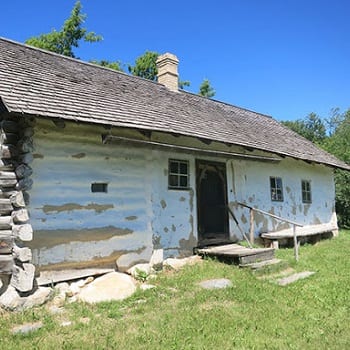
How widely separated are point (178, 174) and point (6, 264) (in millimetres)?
4493

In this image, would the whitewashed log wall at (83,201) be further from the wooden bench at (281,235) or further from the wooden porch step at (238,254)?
the wooden bench at (281,235)

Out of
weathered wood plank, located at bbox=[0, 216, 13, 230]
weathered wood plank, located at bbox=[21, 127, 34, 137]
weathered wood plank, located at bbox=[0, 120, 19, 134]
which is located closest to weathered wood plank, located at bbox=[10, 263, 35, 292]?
weathered wood plank, located at bbox=[0, 216, 13, 230]

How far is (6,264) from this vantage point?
5746mm

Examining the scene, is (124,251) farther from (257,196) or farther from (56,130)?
(257,196)

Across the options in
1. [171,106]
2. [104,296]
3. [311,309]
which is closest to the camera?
[311,309]

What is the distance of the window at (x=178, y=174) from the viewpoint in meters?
8.73

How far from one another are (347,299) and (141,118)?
211 inches

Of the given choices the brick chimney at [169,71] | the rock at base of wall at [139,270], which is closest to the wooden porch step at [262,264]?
the rock at base of wall at [139,270]

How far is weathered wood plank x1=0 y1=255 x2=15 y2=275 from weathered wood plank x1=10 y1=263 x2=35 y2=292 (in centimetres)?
12

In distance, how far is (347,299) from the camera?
6.00m

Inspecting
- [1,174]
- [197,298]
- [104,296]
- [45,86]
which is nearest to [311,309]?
[197,298]

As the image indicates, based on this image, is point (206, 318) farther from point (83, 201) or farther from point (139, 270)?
point (83, 201)

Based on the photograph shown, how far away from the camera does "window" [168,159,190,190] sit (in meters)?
8.73

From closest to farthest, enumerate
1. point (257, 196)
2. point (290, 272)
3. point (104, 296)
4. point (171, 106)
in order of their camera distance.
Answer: point (104, 296), point (290, 272), point (171, 106), point (257, 196)
